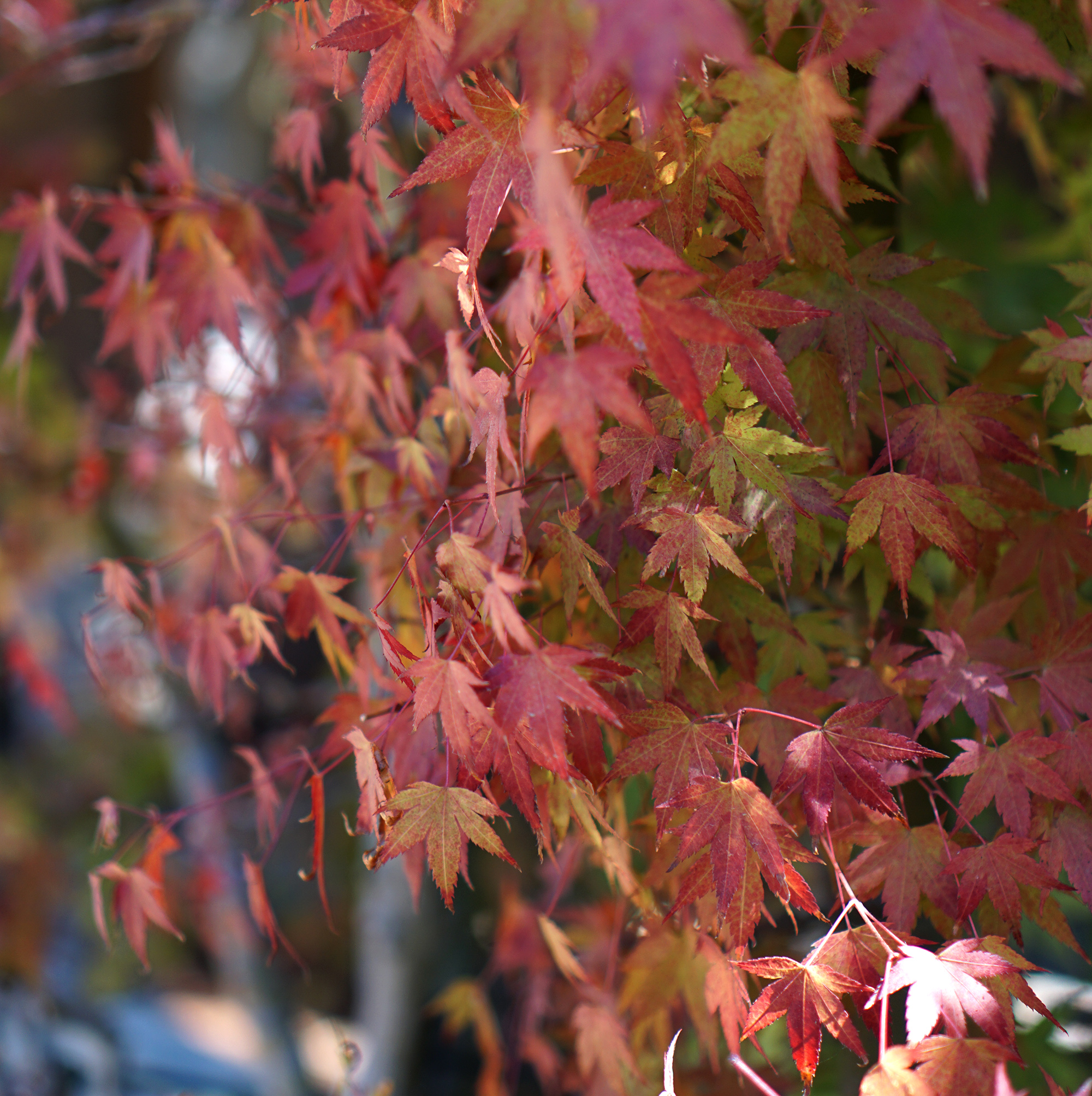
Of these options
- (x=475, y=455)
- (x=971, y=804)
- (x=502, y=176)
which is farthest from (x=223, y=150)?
(x=971, y=804)

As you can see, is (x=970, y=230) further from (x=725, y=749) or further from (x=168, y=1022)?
(x=168, y=1022)

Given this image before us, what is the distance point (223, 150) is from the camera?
2.62m

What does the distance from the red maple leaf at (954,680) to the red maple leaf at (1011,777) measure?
0.10 feet

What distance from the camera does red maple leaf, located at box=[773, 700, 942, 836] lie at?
2.36 ft

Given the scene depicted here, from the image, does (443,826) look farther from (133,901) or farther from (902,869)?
(133,901)

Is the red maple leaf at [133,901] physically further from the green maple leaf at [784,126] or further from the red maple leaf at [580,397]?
the green maple leaf at [784,126]

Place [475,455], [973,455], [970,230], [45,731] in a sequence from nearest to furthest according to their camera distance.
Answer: [973,455]
[475,455]
[970,230]
[45,731]

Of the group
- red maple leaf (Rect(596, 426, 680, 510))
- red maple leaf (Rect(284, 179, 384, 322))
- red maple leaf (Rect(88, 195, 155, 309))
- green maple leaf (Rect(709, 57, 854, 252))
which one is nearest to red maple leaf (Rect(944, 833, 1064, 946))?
red maple leaf (Rect(596, 426, 680, 510))

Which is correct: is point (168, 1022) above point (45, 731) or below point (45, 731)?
below

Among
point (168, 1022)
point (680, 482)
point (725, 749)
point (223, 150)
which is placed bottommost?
point (168, 1022)

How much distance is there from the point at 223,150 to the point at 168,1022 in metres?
3.05

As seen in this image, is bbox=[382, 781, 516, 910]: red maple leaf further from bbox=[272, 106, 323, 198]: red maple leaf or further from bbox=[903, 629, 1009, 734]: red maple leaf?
bbox=[272, 106, 323, 198]: red maple leaf

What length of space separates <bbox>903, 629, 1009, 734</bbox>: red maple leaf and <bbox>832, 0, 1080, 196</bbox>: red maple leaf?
1.65ft

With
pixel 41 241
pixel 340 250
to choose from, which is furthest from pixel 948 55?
pixel 41 241
